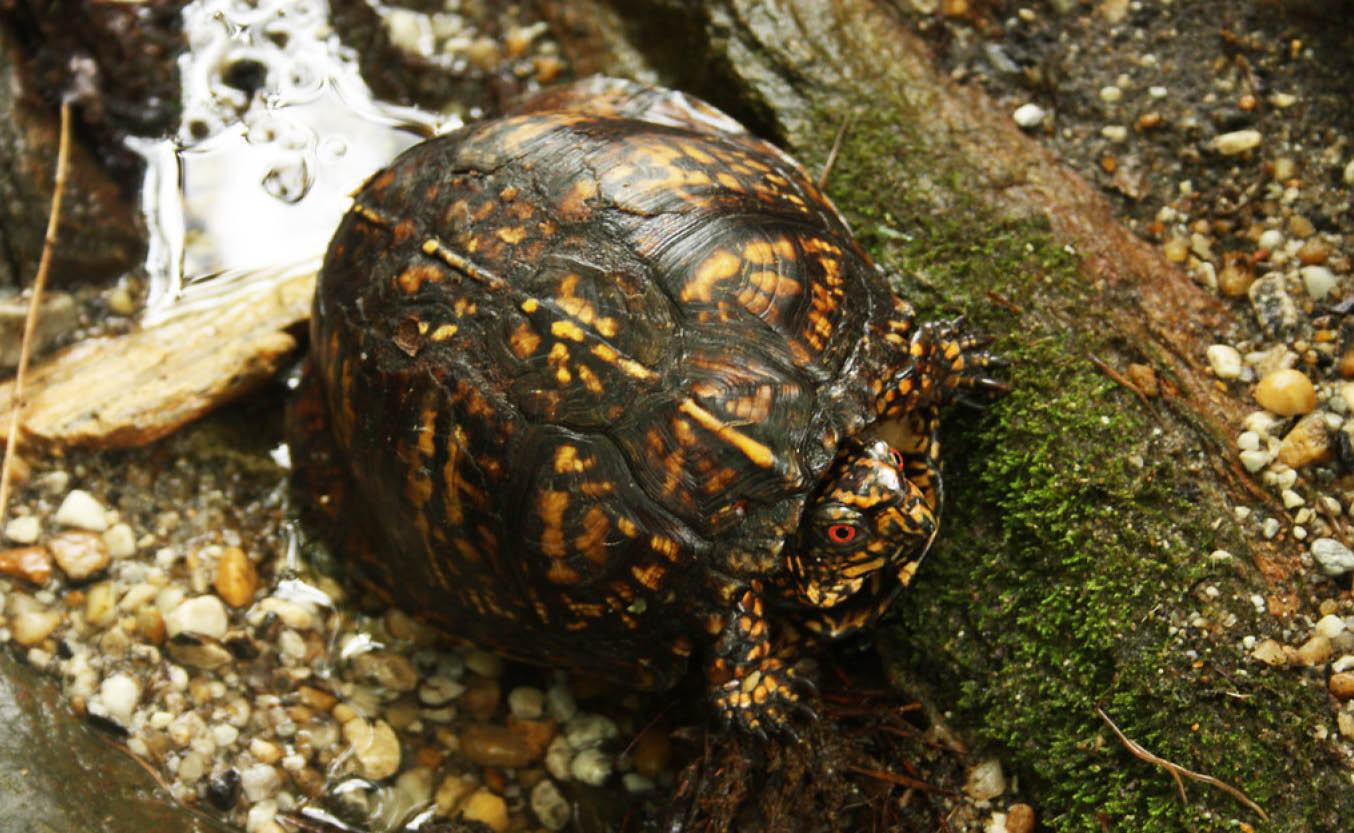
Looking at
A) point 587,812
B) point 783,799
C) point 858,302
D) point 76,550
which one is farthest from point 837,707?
point 76,550

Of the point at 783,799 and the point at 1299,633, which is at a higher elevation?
the point at 1299,633

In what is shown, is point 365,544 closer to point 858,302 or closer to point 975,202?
point 858,302

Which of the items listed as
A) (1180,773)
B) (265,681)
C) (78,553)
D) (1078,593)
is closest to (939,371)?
(1078,593)

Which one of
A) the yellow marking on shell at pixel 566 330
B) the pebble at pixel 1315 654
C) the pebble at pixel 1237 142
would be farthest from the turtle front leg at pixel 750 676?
the pebble at pixel 1237 142

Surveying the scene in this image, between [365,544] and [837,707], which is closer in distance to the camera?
[837,707]

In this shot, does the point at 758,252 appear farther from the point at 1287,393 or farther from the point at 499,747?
the point at 499,747

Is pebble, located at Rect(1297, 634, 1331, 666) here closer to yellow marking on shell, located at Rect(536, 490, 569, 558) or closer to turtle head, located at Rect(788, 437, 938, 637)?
turtle head, located at Rect(788, 437, 938, 637)

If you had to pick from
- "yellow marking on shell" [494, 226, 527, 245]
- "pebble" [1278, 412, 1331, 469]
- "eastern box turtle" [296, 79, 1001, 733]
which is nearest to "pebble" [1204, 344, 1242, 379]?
"pebble" [1278, 412, 1331, 469]
